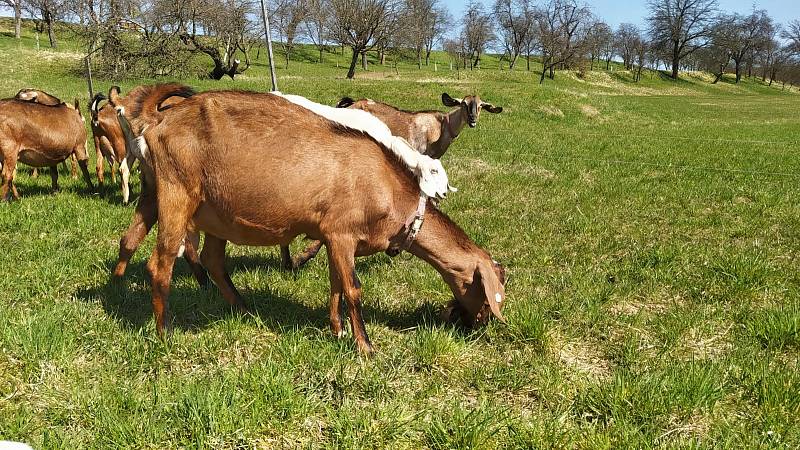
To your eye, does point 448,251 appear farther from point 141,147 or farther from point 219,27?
point 219,27

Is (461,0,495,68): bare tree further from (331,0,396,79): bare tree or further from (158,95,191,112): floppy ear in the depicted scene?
(158,95,191,112): floppy ear

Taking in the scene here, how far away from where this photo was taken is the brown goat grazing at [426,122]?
339 inches

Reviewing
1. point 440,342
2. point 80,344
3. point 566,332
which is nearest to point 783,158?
point 566,332

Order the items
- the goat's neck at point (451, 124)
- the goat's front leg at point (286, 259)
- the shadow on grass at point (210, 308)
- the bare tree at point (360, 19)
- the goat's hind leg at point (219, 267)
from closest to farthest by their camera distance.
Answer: the shadow on grass at point (210, 308) < the goat's hind leg at point (219, 267) < the goat's front leg at point (286, 259) < the goat's neck at point (451, 124) < the bare tree at point (360, 19)

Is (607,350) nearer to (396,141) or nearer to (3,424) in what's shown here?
(396,141)

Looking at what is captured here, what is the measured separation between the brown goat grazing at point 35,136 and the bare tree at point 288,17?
52999 millimetres

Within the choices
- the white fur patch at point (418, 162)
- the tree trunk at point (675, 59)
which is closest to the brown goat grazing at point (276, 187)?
the white fur patch at point (418, 162)

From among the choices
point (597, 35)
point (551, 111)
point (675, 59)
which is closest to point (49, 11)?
point (551, 111)

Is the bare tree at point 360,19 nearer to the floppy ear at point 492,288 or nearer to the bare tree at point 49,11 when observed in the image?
the bare tree at point 49,11

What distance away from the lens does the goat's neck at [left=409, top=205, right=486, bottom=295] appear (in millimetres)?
4266

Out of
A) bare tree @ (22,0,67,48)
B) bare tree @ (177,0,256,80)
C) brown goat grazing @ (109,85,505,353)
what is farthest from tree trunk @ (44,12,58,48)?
brown goat grazing @ (109,85,505,353)

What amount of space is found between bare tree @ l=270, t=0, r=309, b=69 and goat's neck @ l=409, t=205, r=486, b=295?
5926 centimetres

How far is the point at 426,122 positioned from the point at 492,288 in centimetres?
526

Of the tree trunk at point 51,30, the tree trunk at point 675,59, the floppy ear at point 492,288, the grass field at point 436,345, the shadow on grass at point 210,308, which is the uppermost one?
the tree trunk at point 675,59
